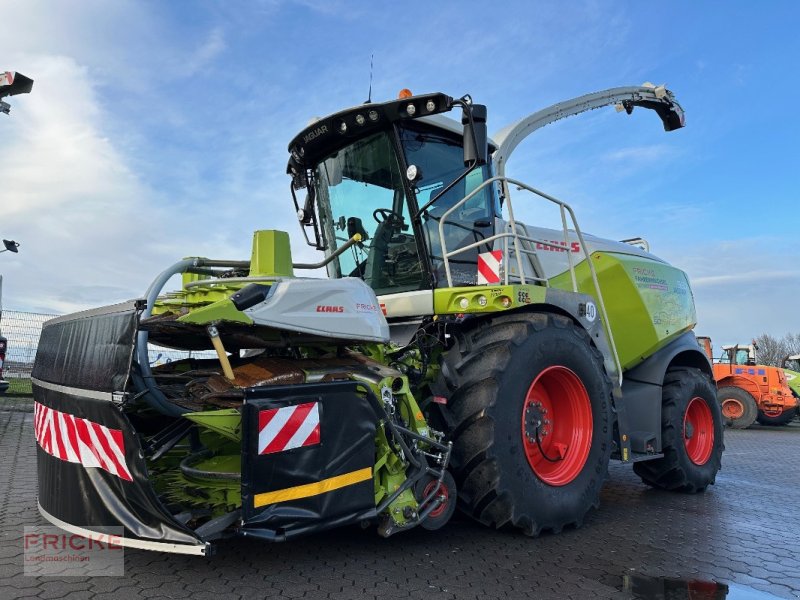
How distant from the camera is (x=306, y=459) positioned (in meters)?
2.76

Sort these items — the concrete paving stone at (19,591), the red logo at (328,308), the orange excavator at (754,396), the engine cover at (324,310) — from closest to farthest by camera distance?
the concrete paving stone at (19,591) < the engine cover at (324,310) < the red logo at (328,308) < the orange excavator at (754,396)

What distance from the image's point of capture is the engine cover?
9.53 ft

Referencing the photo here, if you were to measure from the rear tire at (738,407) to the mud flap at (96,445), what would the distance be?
14.6 m

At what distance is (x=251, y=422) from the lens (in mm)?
2594

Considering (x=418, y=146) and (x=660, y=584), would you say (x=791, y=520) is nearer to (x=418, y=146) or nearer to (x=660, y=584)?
(x=660, y=584)

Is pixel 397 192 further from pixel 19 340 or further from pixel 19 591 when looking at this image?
pixel 19 340

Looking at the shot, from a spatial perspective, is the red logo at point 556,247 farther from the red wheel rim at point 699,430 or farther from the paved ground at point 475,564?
the paved ground at point 475,564

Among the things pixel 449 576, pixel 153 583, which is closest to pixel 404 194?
pixel 449 576

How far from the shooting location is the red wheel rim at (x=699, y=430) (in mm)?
5992

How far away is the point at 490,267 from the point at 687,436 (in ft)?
10.4

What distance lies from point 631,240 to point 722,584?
4454 millimetres

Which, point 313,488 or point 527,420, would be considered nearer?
point 313,488

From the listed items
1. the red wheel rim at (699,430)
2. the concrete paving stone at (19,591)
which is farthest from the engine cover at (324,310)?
the red wheel rim at (699,430)

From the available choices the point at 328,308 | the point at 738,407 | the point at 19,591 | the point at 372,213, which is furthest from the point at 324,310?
the point at 738,407
